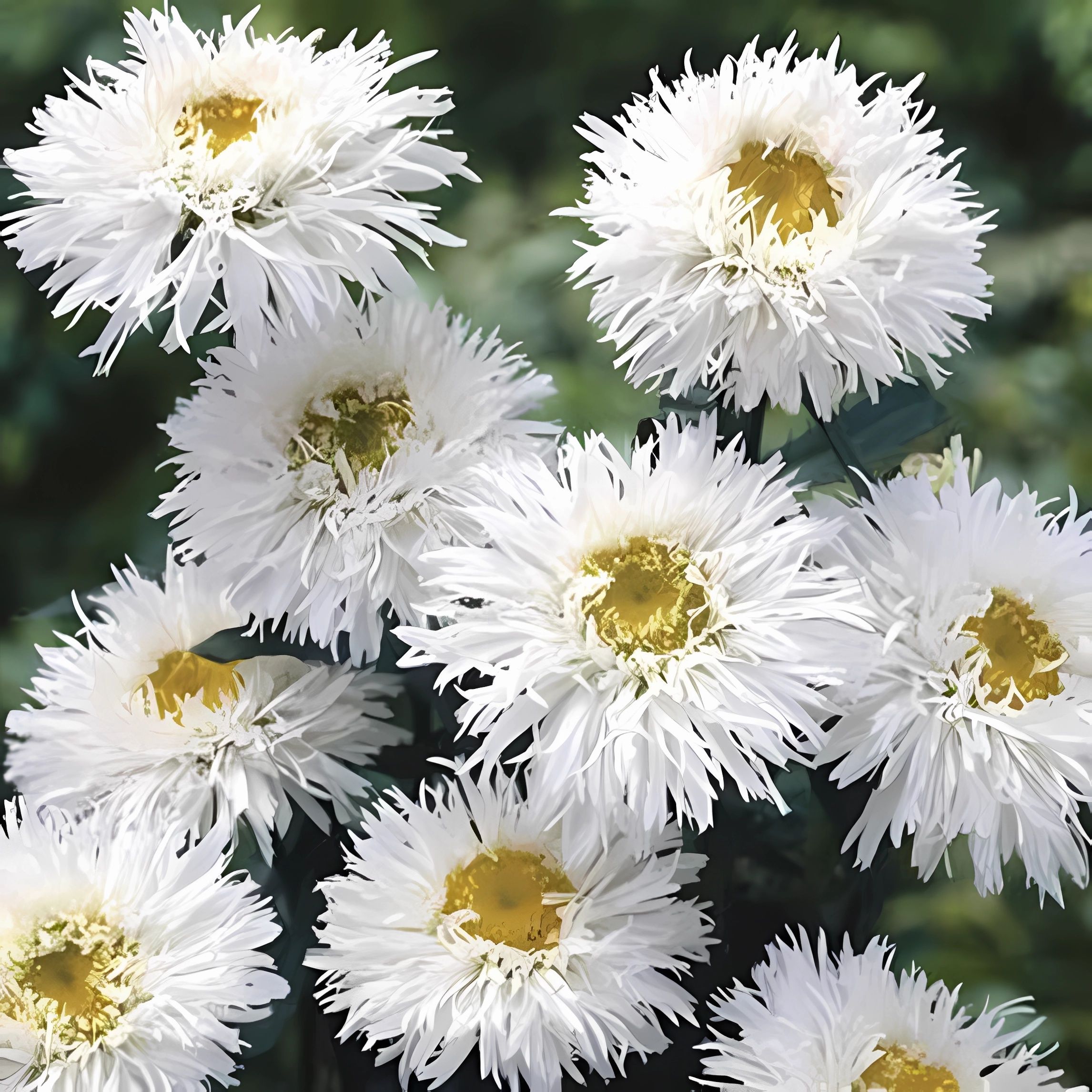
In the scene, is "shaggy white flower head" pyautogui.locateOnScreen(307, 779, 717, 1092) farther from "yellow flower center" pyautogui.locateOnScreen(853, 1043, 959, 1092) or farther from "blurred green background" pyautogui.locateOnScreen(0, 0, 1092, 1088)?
"blurred green background" pyautogui.locateOnScreen(0, 0, 1092, 1088)

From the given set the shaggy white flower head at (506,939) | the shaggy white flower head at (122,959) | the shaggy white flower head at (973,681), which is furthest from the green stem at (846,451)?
the shaggy white flower head at (122,959)

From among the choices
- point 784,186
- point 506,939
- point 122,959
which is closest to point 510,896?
point 506,939

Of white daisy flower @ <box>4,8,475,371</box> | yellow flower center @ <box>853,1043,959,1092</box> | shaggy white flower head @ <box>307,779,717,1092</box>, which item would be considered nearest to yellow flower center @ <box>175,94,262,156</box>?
white daisy flower @ <box>4,8,475,371</box>

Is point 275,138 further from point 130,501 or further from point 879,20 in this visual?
point 879,20

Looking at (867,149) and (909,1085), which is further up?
(867,149)

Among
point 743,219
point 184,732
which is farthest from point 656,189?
point 184,732

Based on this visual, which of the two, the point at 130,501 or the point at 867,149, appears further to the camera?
the point at 130,501

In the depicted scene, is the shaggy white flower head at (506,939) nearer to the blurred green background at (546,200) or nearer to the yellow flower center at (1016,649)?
the yellow flower center at (1016,649)
